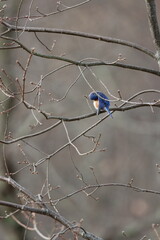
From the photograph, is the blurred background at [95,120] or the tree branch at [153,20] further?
the blurred background at [95,120]

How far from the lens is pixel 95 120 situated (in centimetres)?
1473

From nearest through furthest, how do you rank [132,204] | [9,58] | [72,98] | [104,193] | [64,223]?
[64,223] < [9,58] < [72,98] < [104,193] < [132,204]

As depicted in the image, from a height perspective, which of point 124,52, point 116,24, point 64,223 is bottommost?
point 64,223

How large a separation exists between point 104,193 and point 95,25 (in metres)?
3.87

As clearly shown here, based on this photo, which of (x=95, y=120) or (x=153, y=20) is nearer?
(x=153, y=20)

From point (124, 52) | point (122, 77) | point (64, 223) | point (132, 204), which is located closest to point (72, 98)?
point (124, 52)

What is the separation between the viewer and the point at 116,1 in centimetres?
1600

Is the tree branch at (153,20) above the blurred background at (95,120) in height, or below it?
below

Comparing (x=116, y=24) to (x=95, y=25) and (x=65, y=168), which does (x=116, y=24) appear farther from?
(x=65, y=168)

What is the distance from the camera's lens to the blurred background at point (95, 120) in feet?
45.3

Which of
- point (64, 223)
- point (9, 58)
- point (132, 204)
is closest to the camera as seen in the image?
point (64, 223)

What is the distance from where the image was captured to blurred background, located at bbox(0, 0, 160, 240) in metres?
13.8

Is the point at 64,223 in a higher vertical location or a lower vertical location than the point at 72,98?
lower

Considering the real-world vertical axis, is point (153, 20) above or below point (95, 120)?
below
